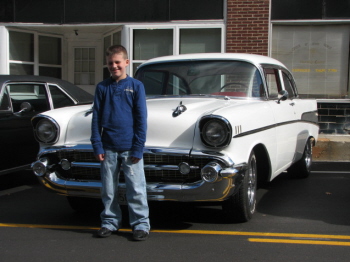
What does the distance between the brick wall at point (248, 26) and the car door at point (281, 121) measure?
15.6ft

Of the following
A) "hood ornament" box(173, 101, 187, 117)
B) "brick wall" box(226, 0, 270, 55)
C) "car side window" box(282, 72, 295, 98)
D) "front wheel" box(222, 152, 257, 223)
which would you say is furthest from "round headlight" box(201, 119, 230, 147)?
"brick wall" box(226, 0, 270, 55)

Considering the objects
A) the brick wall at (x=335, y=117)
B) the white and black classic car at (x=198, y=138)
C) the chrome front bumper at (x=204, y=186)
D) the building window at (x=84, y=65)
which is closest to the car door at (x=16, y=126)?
the white and black classic car at (x=198, y=138)

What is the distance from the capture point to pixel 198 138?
443cm

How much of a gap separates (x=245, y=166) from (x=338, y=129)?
7156mm

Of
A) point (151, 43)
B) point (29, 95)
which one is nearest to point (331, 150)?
point (151, 43)

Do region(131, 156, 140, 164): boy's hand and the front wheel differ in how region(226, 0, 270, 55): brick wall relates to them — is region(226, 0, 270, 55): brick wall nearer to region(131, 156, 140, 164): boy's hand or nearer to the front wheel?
the front wheel

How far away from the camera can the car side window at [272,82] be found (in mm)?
5923

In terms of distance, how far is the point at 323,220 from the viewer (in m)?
5.09

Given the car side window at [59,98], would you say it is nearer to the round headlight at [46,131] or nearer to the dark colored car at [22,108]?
the dark colored car at [22,108]

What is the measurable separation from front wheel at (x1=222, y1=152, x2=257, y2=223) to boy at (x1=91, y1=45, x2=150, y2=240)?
0.83m

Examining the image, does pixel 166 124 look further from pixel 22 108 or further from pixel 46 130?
pixel 22 108

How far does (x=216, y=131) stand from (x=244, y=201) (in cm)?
77

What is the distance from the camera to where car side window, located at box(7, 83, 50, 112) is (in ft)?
21.7

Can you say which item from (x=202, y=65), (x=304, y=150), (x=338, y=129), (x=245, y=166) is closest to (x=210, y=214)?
(x=245, y=166)
